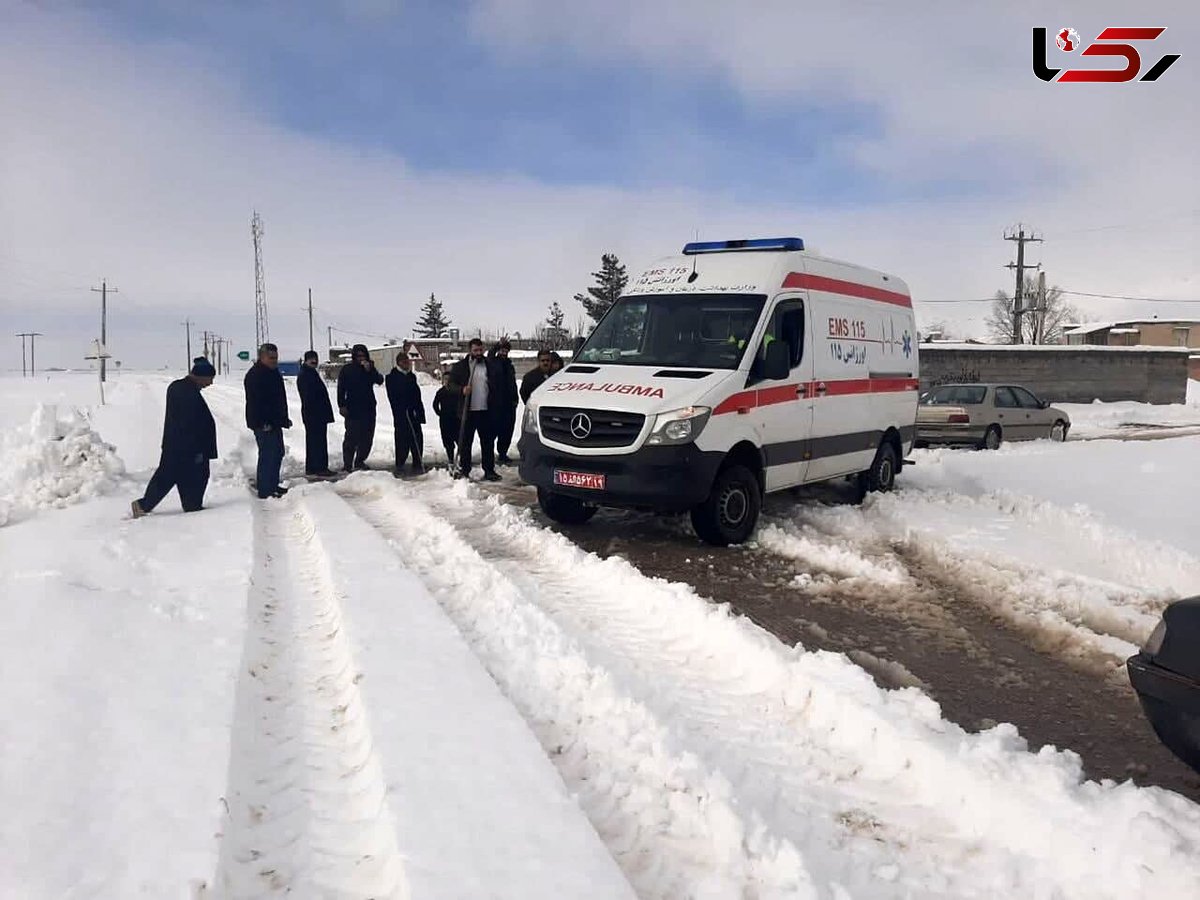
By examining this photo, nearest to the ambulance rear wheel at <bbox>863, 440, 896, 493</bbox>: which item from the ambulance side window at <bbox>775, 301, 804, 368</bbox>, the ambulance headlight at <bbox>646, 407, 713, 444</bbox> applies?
the ambulance side window at <bbox>775, 301, 804, 368</bbox>

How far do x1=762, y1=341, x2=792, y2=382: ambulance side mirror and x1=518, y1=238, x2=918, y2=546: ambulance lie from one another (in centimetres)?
1

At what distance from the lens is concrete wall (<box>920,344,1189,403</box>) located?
28578 mm

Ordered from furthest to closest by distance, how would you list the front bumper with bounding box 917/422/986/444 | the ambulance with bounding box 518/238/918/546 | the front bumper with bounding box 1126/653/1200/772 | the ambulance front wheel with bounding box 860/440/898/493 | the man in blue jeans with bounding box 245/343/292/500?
the front bumper with bounding box 917/422/986/444, the ambulance front wheel with bounding box 860/440/898/493, the man in blue jeans with bounding box 245/343/292/500, the ambulance with bounding box 518/238/918/546, the front bumper with bounding box 1126/653/1200/772

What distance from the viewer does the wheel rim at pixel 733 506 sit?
674 centimetres

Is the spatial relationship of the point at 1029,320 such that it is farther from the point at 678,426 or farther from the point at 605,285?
the point at 678,426

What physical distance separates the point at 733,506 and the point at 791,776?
3825mm

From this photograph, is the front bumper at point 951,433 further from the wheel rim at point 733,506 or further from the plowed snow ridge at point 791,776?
the plowed snow ridge at point 791,776

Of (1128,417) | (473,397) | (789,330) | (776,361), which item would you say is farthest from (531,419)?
(1128,417)

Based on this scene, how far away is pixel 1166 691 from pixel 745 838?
1425 millimetres

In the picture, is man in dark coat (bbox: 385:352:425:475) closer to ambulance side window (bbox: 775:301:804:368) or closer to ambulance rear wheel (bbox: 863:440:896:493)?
ambulance side window (bbox: 775:301:804:368)

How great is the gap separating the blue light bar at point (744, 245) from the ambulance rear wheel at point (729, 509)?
236 cm

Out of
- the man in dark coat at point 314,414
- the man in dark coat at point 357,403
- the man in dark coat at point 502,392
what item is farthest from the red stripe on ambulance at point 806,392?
the man in dark coat at point 314,414

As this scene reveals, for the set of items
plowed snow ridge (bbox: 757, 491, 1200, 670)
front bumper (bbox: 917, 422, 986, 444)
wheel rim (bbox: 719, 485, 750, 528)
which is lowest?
plowed snow ridge (bbox: 757, 491, 1200, 670)

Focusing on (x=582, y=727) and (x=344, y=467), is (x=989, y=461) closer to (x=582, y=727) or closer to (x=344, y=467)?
(x=344, y=467)
